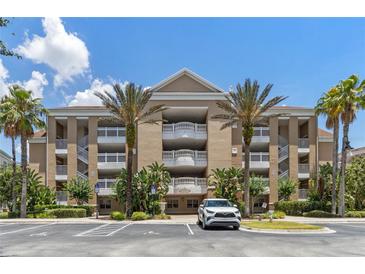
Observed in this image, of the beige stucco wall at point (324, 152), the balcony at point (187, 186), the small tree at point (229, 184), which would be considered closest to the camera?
the small tree at point (229, 184)

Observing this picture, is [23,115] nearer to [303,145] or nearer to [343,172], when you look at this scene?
[343,172]

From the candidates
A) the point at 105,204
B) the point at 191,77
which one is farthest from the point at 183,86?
the point at 105,204

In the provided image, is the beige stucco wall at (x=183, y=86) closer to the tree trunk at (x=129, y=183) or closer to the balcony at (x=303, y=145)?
the tree trunk at (x=129, y=183)

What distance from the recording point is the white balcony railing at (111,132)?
41781mm

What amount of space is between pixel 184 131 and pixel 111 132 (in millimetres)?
8184

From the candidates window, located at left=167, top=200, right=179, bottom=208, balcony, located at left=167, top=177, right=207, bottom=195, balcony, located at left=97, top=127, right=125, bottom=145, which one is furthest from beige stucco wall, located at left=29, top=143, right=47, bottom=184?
balcony, located at left=167, top=177, right=207, bottom=195

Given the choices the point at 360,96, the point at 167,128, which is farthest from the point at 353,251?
the point at 167,128

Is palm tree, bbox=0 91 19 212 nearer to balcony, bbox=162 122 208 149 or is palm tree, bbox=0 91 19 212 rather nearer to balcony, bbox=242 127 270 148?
balcony, bbox=162 122 208 149

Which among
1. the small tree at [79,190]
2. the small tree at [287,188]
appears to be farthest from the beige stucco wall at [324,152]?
the small tree at [79,190]

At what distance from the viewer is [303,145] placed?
43.1 m

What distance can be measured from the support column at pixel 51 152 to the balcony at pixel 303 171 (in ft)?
86.9

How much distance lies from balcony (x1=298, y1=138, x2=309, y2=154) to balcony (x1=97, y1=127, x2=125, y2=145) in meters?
19.4

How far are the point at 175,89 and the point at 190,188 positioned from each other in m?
10.4
